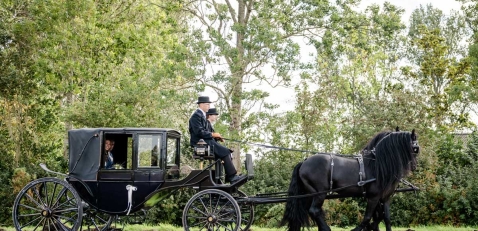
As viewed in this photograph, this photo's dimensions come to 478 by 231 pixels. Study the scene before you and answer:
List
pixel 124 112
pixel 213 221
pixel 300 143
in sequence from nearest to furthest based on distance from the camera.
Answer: pixel 213 221 < pixel 124 112 < pixel 300 143

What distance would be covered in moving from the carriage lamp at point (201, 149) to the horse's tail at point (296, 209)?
1.54 meters

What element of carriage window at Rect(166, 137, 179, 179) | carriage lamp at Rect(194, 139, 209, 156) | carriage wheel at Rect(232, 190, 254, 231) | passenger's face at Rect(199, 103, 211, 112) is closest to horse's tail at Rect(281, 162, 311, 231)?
carriage wheel at Rect(232, 190, 254, 231)

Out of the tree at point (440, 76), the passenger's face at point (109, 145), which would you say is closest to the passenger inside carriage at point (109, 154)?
the passenger's face at point (109, 145)

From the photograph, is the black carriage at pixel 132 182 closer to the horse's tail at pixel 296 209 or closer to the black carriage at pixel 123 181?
the black carriage at pixel 123 181

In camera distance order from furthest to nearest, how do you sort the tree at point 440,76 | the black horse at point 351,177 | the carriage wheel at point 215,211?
the tree at point 440,76
the black horse at point 351,177
the carriage wheel at point 215,211

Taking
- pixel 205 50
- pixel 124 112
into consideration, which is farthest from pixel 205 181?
pixel 205 50

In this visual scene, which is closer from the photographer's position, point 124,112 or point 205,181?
point 205,181

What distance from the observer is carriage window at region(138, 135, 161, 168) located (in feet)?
34.5

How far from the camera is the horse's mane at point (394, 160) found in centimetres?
1062

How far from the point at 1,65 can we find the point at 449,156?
13665 millimetres

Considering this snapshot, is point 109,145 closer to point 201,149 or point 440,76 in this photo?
point 201,149

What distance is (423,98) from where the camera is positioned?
66.0ft

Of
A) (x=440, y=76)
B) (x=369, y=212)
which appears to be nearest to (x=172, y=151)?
(x=369, y=212)

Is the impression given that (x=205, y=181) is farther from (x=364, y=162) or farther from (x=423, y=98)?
(x=423, y=98)
